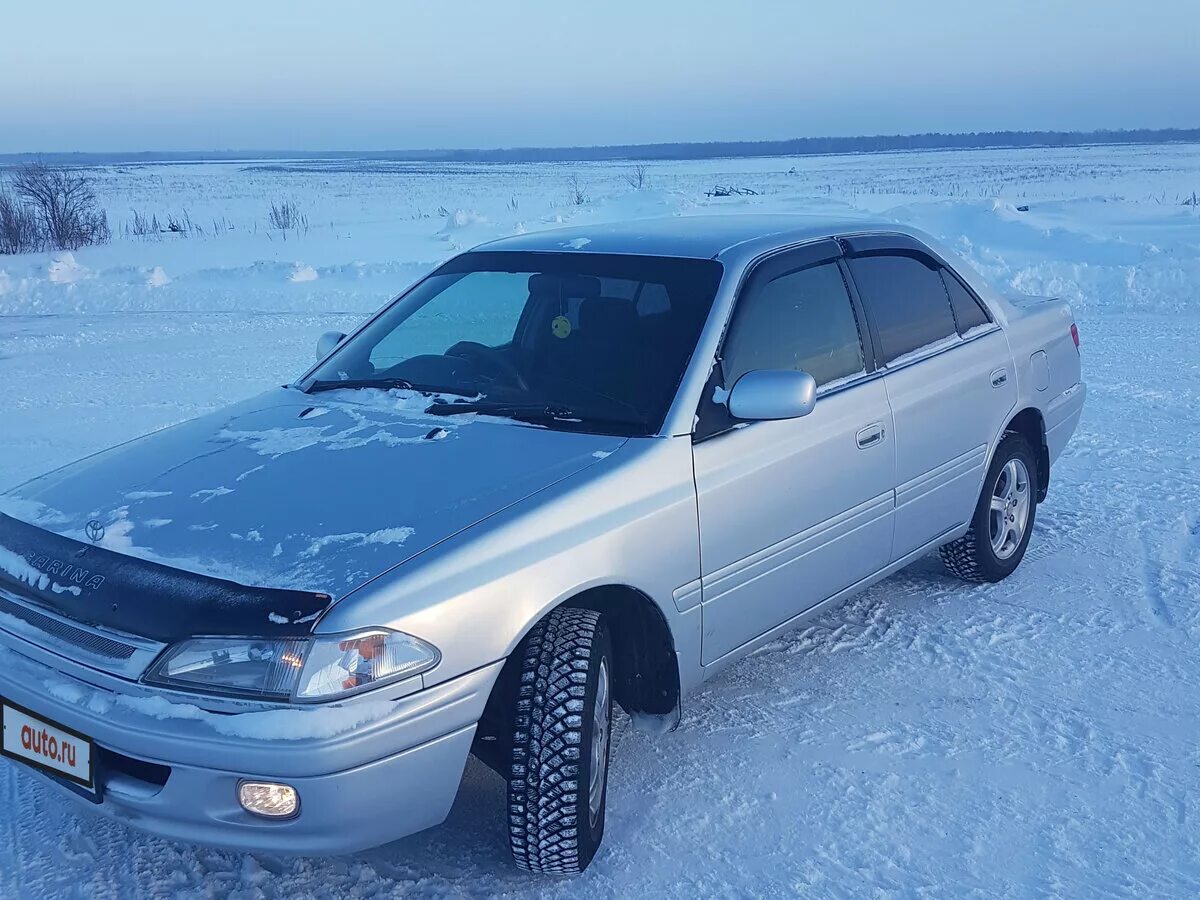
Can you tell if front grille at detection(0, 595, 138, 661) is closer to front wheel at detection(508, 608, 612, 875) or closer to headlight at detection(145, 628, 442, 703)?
headlight at detection(145, 628, 442, 703)

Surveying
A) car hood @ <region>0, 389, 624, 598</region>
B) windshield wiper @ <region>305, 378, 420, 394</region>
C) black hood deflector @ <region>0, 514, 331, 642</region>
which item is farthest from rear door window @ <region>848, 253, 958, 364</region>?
black hood deflector @ <region>0, 514, 331, 642</region>

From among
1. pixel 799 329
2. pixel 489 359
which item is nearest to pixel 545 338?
pixel 489 359

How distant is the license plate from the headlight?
30 cm

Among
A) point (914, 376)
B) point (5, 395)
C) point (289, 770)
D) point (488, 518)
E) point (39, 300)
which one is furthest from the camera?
point (39, 300)

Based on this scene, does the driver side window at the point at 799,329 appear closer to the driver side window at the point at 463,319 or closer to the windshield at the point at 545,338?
the windshield at the point at 545,338

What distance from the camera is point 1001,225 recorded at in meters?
16.7

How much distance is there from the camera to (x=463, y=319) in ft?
13.6

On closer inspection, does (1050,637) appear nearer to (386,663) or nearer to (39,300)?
(386,663)

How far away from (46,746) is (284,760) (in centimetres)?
Answer: 71

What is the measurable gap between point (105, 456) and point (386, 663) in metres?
1.57

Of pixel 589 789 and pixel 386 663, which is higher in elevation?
pixel 386 663

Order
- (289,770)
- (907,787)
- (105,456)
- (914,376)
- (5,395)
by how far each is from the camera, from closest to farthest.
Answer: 1. (289,770)
2. (907,787)
3. (105,456)
4. (914,376)
5. (5,395)

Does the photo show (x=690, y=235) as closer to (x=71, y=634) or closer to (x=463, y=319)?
(x=463, y=319)

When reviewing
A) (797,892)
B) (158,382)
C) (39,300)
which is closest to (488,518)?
(797,892)
